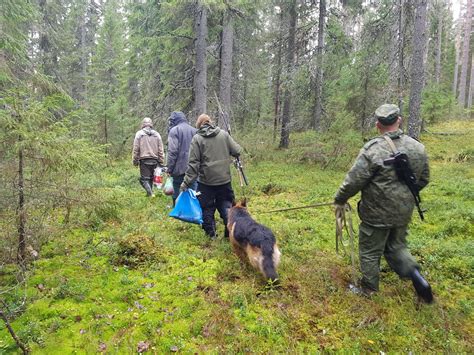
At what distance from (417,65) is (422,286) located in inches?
301

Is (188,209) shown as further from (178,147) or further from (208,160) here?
(178,147)

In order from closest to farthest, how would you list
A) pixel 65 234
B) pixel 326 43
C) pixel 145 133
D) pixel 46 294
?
1. pixel 46 294
2. pixel 65 234
3. pixel 145 133
4. pixel 326 43

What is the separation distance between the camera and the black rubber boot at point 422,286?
11.8ft

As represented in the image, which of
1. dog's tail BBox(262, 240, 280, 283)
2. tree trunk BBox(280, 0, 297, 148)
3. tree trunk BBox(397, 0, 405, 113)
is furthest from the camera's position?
tree trunk BBox(280, 0, 297, 148)

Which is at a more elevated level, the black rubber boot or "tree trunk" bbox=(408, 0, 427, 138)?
"tree trunk" bbox=(408, 0, 427, 138)

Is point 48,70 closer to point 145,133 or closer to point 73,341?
point 145,133

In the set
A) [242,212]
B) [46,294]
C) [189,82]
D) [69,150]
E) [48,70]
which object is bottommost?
[46,294]

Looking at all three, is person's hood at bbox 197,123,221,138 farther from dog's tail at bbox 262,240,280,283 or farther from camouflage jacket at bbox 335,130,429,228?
camouflage jacket at bbox 335,130,429,228

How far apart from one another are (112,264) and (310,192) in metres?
5.88

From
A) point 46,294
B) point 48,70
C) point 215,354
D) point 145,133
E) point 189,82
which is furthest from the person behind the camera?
point 48,70

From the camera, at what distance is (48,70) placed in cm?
1803

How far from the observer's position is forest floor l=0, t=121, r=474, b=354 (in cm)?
309

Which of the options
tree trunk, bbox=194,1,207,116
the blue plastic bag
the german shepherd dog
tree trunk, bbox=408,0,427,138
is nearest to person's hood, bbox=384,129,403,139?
the german shepherd dog

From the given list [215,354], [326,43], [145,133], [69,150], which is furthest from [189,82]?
[215,354]
